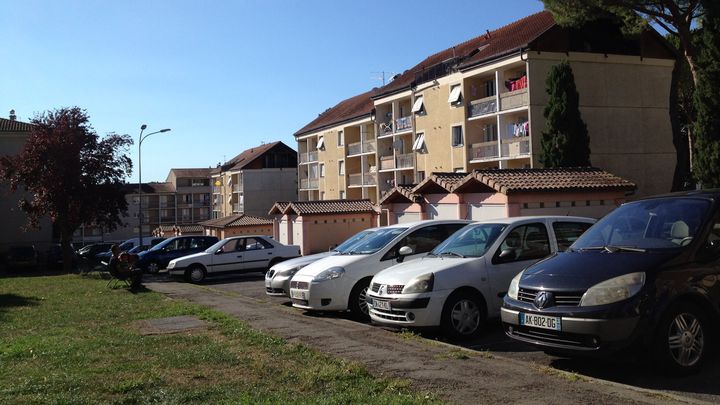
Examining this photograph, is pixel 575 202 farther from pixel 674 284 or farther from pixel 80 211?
pixel 80 211

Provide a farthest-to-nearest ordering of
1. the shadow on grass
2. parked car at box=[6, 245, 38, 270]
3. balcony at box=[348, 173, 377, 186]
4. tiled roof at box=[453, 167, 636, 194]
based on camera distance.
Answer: balcony at box=[348, 173, 377, 186] < parked car at box=[6, 245, 38, 270] < tiled roof at box=[453, 167, 636, 194] < the shadow on grass

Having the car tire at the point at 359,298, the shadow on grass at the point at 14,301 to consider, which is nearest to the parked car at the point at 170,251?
the shadow on grass at the point at 14,301

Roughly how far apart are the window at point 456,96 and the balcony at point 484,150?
9.41 feet

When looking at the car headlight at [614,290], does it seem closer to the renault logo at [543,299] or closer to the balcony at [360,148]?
the renault logo at [543,299]

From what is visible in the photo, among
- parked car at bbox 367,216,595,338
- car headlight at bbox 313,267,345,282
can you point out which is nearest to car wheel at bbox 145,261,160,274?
car headlight at bbox 313,267,345,282

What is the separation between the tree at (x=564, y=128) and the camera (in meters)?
29.1

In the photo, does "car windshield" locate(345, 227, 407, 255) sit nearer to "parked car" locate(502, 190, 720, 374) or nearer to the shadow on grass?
"parked car" locate(502, 190, 720, 374)

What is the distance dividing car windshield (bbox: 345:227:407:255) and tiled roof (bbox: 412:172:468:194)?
34.6 ft

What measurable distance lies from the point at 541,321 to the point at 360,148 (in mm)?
45932

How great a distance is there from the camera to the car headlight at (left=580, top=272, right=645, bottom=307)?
6148mm

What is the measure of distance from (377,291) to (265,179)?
68959 mm

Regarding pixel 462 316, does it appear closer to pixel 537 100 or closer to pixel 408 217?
pixel 408 217

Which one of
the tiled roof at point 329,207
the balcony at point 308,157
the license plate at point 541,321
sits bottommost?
the license plate at point 541,321

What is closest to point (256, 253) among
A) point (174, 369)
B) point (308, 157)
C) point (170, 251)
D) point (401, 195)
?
point (401, 195)
